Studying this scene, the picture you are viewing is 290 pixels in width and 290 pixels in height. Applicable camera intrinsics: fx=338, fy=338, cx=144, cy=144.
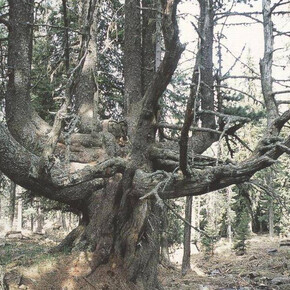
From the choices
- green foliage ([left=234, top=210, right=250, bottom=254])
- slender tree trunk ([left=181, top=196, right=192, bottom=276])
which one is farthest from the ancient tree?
green foliage ([left=234, top=210, right=250, bottom=254])

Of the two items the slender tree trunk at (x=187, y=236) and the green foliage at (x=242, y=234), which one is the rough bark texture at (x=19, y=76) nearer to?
the slender tree trunk at (x=187, y=236)

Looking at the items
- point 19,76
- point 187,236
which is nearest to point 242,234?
point 187,236

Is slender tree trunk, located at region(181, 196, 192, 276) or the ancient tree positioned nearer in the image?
the ancient tree

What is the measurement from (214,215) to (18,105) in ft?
69.8

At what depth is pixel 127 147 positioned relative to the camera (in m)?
8.27

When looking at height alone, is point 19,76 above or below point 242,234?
above

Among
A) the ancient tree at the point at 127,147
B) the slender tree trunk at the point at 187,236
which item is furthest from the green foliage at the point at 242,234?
the ancient tree at the point at 127,147

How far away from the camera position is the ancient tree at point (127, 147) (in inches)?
207

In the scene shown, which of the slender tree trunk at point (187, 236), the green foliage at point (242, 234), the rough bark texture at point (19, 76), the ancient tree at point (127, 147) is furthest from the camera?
the green foliage at point (242, 234)

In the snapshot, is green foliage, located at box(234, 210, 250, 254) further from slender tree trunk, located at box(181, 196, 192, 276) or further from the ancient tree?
the ancient tree

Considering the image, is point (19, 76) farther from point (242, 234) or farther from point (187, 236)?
point (242, 234)

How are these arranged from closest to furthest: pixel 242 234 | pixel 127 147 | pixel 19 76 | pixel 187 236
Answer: pixel 19 76, pixel 127 147, pixel 187 236, pixel 242 234

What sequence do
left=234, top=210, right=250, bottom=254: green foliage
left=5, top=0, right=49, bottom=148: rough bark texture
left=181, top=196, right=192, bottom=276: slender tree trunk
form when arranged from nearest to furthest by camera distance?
left=5, top=0, right=49, bottom=148: rough bark texture → left=181, top=196, right=192, bottom=276: slender tree trunk → left=234, top=210, right=250, bottom=254: green foliage

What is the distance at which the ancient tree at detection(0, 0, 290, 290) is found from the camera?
527 centimetres
